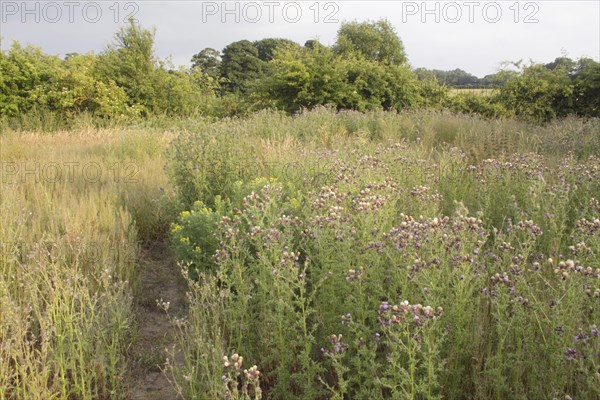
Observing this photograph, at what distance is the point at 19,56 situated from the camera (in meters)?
16.2

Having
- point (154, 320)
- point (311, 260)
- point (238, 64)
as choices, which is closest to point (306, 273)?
→ point (311, 260)

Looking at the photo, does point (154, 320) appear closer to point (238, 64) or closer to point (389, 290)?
point (389, 290)

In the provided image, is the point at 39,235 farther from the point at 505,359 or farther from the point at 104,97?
the point at 104,97

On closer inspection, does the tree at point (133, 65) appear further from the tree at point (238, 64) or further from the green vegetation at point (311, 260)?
the tree at point (238, 64)

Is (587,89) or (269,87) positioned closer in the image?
(587,89)

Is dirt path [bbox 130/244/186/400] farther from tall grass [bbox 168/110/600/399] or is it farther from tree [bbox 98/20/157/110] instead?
tree [bbox 98/20/157/110]

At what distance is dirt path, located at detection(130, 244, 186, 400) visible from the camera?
2.94 m

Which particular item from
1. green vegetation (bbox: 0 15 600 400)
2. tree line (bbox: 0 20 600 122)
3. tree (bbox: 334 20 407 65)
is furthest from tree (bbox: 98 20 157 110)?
tree (bbox: 334 20 407 65)

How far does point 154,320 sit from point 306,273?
4.19 ft

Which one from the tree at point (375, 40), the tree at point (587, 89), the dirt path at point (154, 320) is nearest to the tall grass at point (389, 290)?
the dirt path at point (154, 320)

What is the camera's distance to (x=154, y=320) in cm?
373

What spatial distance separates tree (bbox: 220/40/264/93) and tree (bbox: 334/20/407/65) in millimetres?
8810

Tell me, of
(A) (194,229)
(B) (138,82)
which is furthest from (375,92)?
(A) (194,229)

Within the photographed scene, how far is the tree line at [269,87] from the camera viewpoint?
15.9m
